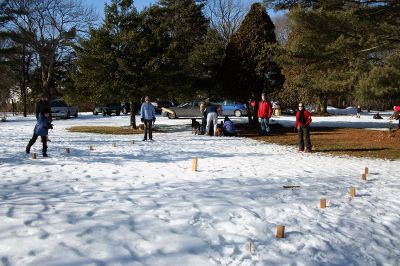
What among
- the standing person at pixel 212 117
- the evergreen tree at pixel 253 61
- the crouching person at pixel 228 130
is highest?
the evergreen tree at pixel 253 61

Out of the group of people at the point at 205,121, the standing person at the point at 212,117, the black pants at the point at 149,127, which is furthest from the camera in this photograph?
the standing person at the point at 212,117

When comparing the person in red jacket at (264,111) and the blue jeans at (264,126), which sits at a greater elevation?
the person in red jacket at (264,111)

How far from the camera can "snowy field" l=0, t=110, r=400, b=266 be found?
4434mm

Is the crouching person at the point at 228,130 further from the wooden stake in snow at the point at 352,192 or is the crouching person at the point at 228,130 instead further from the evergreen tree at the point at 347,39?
the wooden stake in snow at the point at 352,192

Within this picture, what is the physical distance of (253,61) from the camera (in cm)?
2072

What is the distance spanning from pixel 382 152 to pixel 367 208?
24.4 ft

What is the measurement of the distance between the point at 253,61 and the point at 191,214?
52.8ft

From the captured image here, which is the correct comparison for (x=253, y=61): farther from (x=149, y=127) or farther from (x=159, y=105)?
(x=159, y=105)

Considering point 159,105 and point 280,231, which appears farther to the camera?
point 159,105

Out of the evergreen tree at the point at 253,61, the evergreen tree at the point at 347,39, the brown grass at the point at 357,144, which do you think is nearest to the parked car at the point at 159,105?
the evergreen tree at the point at 253,61

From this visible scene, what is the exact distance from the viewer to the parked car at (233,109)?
1396 inches

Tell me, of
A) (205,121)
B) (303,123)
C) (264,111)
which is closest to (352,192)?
(303,123)

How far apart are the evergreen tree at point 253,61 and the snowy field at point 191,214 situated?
1151cm

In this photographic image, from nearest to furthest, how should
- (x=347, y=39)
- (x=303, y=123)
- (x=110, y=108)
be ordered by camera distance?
(x=303, y=123) < (x=347, y=39) < (x=110, y=108)
